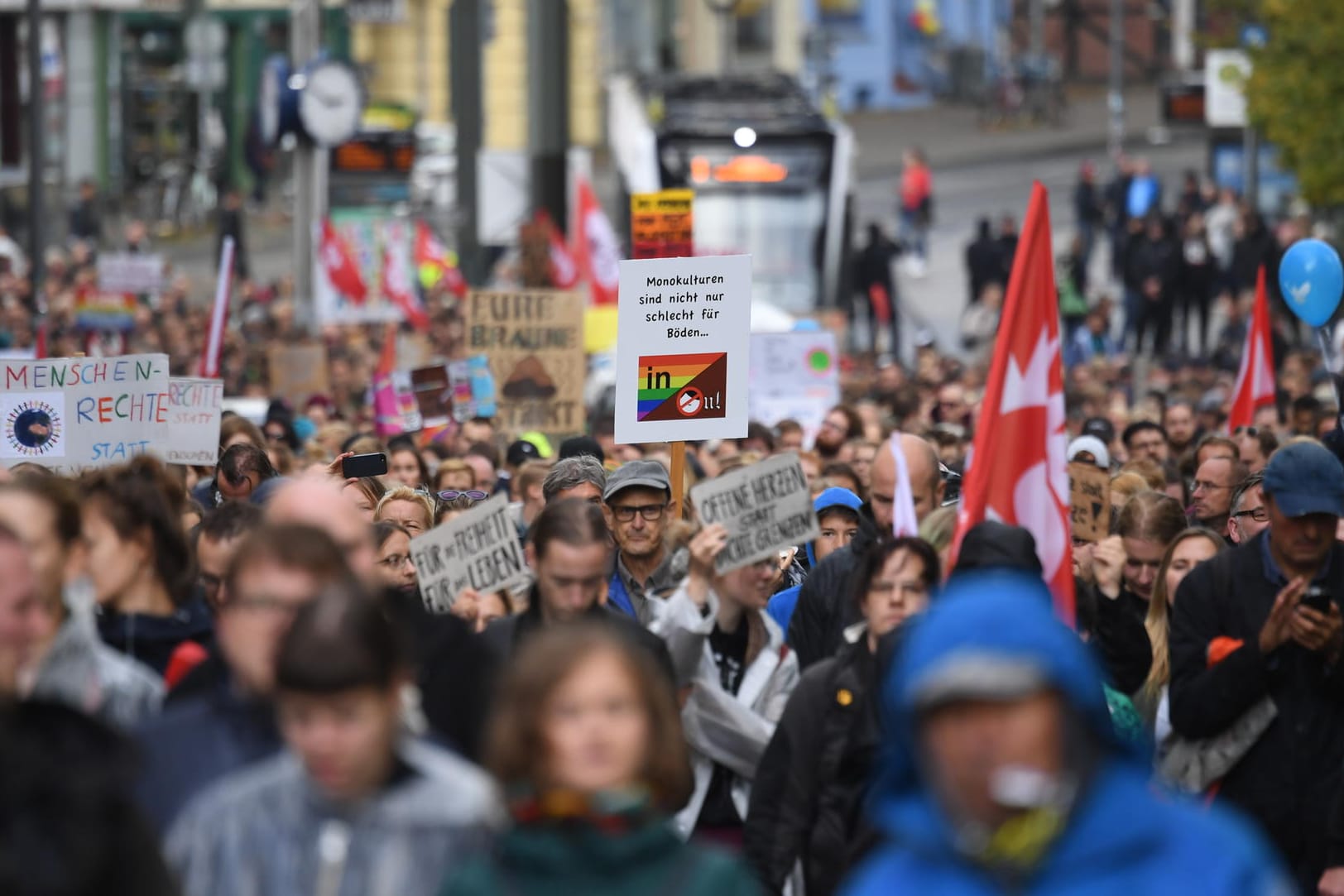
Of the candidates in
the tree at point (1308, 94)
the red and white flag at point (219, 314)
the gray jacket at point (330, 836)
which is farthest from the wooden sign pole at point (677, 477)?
the tree at point (1308, 94)

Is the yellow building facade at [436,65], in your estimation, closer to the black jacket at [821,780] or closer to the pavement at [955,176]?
the pavement at [955,176]

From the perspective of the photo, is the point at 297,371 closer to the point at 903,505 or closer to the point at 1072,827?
the point at 903,505

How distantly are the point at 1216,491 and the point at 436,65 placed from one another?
46749mm

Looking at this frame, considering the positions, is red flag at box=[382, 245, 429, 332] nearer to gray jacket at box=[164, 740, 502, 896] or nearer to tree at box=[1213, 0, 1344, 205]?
tree at box=[1213, 0, 1344, 205]

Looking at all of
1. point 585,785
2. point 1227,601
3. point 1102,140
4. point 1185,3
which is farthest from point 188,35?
point 585,785

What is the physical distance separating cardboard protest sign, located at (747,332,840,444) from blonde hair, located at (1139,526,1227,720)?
9696 mm

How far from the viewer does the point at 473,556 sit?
23.8 ft

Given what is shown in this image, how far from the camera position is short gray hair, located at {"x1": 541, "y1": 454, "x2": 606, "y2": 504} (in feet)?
28.9

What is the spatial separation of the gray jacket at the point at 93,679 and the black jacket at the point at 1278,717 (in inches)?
103

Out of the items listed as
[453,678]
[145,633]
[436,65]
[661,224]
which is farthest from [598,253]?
[436,65]

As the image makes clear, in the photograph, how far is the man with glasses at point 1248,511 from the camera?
881 cm

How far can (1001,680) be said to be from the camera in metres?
3.29

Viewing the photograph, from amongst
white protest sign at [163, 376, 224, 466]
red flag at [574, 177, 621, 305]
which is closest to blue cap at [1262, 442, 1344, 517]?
white protest sign at [163, 376, 224, 466]

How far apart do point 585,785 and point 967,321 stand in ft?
84.0
